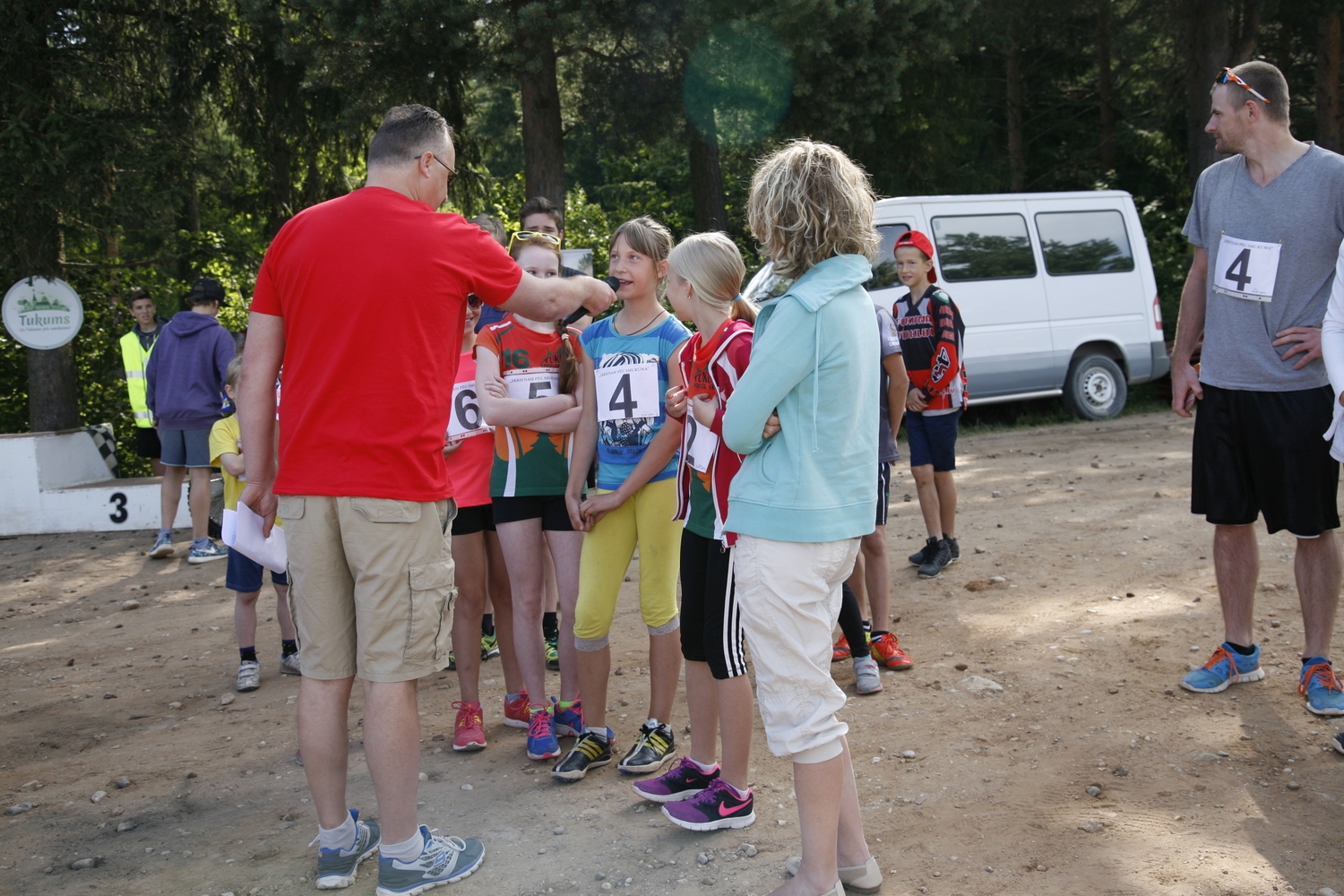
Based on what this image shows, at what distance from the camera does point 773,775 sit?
3799mm

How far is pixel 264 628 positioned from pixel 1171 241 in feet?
58.9

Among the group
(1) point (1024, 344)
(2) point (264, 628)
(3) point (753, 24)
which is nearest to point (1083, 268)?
(1) point (1024, 344)

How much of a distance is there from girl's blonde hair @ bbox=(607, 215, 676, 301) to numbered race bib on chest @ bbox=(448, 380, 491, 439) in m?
0.98

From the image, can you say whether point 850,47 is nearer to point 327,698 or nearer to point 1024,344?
point 1024,344

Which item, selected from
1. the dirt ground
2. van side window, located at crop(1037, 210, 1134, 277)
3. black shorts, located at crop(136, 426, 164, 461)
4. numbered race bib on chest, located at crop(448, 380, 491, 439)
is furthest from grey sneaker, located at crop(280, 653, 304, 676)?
van side window, located at crop(1037, 210, 1134, 277)

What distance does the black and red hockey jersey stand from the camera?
631cm

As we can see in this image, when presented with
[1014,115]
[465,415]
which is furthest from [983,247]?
[1014,115]

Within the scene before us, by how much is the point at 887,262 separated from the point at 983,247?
4.33 feet

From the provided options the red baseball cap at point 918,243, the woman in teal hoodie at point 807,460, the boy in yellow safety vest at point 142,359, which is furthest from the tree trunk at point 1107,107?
the woman in teal hoodie at point 807,460

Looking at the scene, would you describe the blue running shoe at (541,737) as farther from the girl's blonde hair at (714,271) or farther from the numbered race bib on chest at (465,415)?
the girl's blonde hair at (714,271)

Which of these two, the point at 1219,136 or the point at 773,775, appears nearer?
the point at 773,775

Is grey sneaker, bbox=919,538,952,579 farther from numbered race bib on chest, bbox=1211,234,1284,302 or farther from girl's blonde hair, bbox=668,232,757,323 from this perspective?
girl's blonde hair, bbox=668,232,757,323

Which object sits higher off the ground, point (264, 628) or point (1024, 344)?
point (1024, 344)

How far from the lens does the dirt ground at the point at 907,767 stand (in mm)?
3154
